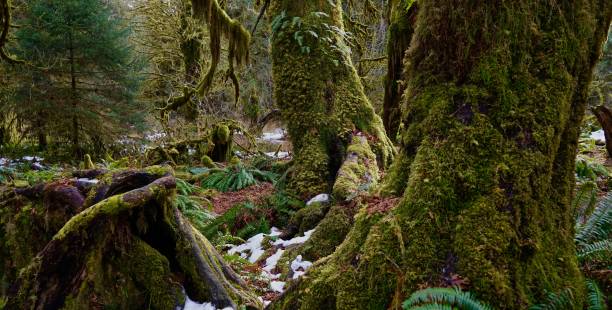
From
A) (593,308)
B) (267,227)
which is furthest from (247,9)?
(593,308)

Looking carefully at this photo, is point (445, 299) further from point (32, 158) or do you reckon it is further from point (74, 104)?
point (32, 158)

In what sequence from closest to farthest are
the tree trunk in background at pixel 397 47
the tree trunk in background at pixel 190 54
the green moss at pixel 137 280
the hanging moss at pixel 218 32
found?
the green moss at pixel 137 280
the tree trunk in background at pixel 397 47
the hanging moss at pixel 218 32
the tree trunk in background at pixel 190 54

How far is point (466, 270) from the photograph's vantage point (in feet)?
7.25

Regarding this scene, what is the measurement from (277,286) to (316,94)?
323 cm

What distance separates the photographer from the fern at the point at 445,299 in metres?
1.99

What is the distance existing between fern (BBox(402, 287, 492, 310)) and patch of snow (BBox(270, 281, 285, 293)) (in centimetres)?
229

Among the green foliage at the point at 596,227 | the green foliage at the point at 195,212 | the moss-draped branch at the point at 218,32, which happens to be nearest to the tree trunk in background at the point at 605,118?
the green foliage at the point at 596,227

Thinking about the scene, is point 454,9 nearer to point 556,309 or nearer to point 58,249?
point 556,309

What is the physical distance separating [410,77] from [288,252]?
284 cm

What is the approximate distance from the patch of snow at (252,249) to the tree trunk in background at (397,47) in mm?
2969

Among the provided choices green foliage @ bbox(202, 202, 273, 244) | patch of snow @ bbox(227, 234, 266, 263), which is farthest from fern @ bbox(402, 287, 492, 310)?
green foliage @ bbox(202, 202, 273, 244)

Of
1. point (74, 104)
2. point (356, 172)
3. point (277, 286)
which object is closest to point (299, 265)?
point (277, 286)

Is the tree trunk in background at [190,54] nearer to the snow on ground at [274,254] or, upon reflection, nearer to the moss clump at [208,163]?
the moss clump at [208,163]

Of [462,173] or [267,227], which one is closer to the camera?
[462,173]
